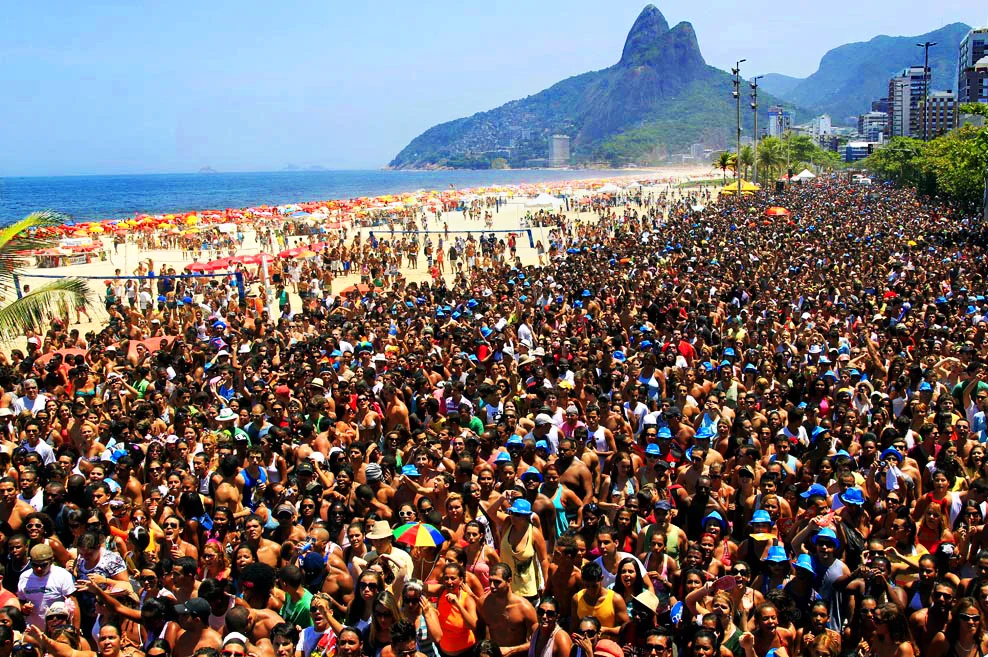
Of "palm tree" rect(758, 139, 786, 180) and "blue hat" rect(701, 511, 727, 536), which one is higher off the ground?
"palm tree" rect(758, 139, 786, 180)

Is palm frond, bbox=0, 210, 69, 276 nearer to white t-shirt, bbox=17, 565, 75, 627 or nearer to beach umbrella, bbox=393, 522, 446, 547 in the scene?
white t-shirt, bbox=17, 565, 75, 627

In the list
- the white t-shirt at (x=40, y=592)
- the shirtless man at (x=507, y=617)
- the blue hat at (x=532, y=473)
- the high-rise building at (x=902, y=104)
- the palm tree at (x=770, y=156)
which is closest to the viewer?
the shirtless man at (x=507, y=617)

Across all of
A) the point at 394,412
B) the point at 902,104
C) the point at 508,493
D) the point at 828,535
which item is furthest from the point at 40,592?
the point at 902,104

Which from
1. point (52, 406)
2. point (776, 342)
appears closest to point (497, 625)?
point (52, 406)

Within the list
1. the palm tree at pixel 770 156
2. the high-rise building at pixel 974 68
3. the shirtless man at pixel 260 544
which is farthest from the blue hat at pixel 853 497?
the high-rise building at pixel 974 68

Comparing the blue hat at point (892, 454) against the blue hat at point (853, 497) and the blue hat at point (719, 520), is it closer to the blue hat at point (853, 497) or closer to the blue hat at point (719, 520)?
the blue hat at point (853, 497)

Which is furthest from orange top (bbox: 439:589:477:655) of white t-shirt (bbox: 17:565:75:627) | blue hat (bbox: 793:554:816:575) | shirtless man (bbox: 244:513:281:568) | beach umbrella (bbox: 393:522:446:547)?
white t-shirt (bbox: 17:565:75:627)

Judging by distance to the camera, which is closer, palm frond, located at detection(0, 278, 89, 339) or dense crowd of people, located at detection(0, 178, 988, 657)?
dense crowd of people, located at detection(0, 178, 988, 657)
